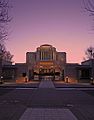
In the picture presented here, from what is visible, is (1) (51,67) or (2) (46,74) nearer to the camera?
(1) (51,67)

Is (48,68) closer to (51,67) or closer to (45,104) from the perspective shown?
(51,67)

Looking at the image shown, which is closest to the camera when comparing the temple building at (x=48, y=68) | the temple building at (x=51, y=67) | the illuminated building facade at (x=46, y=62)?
the temple building at (x=48, y=68)

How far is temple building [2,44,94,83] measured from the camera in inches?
3270

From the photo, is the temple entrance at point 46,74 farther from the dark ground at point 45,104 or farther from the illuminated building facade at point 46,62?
the dark ground at point 45,104

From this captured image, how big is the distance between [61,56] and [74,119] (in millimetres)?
84190

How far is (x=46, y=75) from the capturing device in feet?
321

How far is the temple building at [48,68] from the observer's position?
8306 centimetres

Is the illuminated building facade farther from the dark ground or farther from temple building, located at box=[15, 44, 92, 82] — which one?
the dark ground

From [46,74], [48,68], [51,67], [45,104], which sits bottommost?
[45,104]

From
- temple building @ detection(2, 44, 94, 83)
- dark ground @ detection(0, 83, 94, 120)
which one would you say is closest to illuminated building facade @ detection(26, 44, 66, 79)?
temple building @ detection(2, 44, 94, 83)

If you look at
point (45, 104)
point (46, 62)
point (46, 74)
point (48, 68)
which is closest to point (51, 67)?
point (48, 68)

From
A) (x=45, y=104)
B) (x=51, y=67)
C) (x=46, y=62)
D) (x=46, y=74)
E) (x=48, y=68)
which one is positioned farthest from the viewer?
(x=46, y=74)

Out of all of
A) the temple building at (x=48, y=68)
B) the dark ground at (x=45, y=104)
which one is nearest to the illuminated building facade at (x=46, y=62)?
the temple building at (x=48, y=68)

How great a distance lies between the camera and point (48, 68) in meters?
94.1
